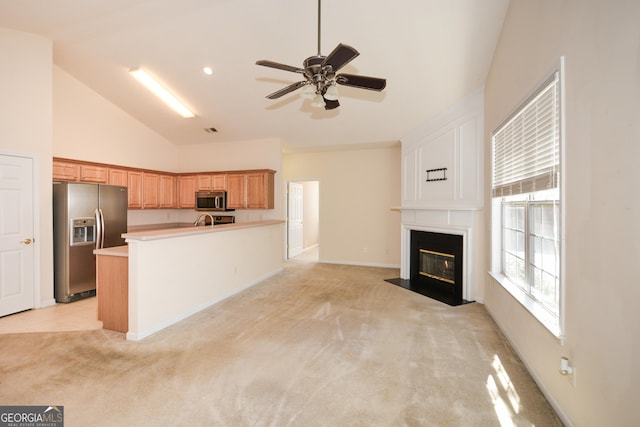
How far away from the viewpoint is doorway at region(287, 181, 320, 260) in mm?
7836

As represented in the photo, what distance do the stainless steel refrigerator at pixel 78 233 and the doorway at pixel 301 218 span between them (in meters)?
4.06

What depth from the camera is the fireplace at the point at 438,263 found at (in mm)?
4445

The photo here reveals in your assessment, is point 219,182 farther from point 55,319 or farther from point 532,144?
point 532,144

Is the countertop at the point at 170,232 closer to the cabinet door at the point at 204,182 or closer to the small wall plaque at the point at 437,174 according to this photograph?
the cabinet door at the point at 204,182

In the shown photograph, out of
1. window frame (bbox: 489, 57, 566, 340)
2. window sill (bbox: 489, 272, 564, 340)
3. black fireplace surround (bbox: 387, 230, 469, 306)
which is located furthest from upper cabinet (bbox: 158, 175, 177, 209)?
window sill (bbox: 489, 272, 564, 340)

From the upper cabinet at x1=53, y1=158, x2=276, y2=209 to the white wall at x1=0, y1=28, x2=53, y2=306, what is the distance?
1.28 meters

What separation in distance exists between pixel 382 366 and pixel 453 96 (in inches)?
148

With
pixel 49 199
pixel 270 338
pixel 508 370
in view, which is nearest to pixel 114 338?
pixel 270 338

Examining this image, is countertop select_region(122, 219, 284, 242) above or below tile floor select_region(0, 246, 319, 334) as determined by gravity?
above

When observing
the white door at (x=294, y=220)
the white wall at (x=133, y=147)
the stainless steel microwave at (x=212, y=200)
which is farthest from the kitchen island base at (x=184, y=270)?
the white door at (x=294, y=220)

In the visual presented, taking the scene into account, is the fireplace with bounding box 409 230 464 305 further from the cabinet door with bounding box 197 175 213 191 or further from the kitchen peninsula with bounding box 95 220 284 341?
the cabinet door with bounding box 197 175 213 191

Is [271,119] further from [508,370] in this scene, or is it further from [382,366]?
[508,370]

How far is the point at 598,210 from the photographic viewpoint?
5.06 ft

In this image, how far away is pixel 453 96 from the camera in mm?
4254
